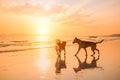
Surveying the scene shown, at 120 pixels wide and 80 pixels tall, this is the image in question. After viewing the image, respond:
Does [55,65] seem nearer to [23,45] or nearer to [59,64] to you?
[59,64]

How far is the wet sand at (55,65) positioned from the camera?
5.73 ft

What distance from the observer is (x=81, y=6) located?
6.07 feet

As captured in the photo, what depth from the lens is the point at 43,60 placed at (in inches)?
70.7

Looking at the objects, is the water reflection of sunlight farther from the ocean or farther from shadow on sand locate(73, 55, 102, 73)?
shadow on sand locate(73, 55, 102, 73)

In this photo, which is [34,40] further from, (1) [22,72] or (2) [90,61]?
(2) [90,61]

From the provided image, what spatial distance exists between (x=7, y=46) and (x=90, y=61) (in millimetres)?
637

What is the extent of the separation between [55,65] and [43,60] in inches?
3.8

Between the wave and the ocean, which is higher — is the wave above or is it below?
above

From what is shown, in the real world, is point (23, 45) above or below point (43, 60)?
above

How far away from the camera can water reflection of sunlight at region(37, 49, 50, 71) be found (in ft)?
5.87

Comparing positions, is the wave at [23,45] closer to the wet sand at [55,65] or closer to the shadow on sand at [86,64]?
the wet sand at [55,65]

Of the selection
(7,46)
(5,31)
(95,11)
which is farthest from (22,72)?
(95,11)

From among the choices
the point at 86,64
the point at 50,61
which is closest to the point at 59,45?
the point at 50,61

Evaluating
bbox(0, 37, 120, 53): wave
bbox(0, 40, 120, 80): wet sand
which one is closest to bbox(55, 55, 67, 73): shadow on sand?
bbox(0, 40, 120, 80): wet sand
